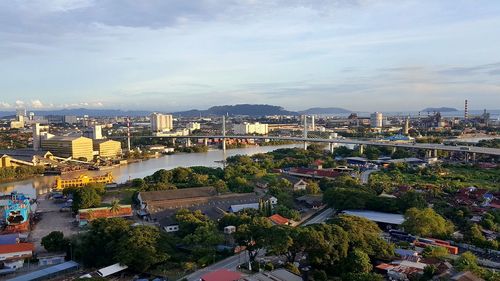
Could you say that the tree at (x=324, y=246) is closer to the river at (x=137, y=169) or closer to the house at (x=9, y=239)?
the house at (x=9, y=239)

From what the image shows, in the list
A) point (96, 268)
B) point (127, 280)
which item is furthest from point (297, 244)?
point (96, 268)

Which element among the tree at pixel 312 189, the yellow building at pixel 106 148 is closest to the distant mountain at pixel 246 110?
the yellow building at pixel 106 148

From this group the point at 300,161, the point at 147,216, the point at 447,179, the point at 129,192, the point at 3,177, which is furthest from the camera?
the point at 300,161

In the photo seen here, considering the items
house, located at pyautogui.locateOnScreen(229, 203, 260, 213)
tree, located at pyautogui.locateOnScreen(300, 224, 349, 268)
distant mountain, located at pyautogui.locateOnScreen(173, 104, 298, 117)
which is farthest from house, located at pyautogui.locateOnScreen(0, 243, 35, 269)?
distant mountain, located at pyautogui.locateOnScreen(173, 104, 298, 117)

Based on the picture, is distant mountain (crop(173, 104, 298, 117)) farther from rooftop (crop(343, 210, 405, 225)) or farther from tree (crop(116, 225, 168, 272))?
tree (crop(116, 225, 168, 272))

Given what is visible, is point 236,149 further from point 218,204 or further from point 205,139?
point 218,204

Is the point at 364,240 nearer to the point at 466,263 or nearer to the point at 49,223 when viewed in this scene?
the point at 466,263
